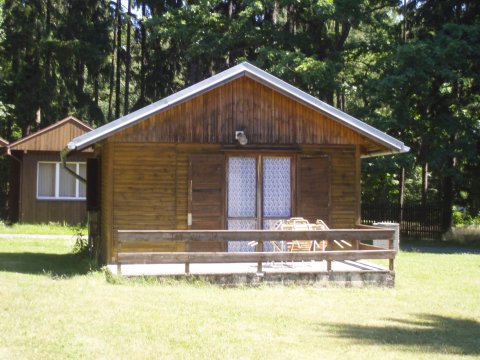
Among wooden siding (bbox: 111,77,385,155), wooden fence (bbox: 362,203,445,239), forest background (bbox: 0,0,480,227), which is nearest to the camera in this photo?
wooden siding (bbox: 111,77,385,155)

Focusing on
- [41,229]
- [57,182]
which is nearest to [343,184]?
[41,229]

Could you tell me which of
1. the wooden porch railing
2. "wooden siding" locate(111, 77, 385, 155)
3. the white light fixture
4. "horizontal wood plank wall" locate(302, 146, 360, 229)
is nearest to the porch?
the wooden porch railing

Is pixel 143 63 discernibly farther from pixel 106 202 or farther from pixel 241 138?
pixel 241 138

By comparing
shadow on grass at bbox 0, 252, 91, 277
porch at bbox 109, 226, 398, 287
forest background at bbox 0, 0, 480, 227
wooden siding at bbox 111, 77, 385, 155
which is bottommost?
shadow on grass at bbox 0, 252, 91, 277

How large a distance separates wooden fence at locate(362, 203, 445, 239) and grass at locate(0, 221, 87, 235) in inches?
481

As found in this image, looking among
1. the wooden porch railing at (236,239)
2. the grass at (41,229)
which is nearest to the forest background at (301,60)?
the grass at (41,229)

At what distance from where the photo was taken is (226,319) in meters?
10.5

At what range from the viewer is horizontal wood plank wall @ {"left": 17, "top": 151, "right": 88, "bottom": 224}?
97.1ft

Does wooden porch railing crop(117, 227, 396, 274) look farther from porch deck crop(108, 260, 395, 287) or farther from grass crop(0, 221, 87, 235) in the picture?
grass crop(0, 221, 87, 235)

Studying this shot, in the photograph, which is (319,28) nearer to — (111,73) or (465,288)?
(111,73)

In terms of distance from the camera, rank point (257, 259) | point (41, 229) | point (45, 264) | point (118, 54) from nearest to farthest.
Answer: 1. point (257, 259)
2. point (45, 264)
3. point (41, 229)
4. point (118, 54)

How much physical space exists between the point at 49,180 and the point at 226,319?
21.1 meters

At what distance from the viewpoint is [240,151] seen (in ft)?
54.1

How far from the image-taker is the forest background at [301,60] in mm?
27922
